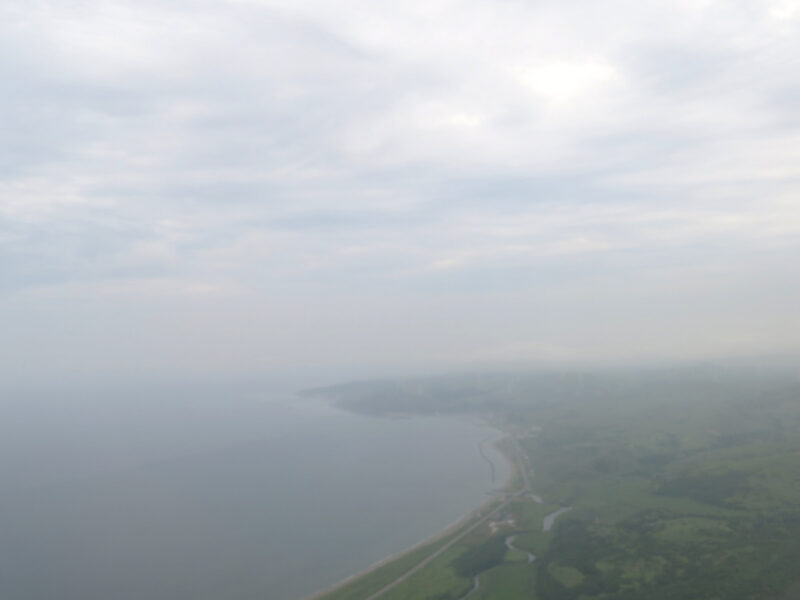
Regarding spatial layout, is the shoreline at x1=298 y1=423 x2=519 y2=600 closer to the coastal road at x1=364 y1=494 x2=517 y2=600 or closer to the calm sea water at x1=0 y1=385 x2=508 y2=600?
the coastal road at x1=364 y1=494 x2=517 y2=600

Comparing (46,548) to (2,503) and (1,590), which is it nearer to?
(1,590)

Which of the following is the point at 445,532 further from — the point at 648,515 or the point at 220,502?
the point at 220,502

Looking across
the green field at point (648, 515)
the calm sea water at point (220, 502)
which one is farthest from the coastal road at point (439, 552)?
the calm sea water at point (220, 502)

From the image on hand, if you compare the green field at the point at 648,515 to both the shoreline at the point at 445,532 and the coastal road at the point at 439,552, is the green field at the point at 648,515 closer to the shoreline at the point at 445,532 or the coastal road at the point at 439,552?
the coastal road at the point at 439,552

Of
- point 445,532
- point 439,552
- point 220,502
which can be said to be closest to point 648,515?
point 445,532

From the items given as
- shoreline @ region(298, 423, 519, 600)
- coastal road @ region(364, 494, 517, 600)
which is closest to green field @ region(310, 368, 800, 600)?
coastal road @ region(364, 494, 517, 600)

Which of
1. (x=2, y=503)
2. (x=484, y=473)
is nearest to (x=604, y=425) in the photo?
(x=484, y=473)
